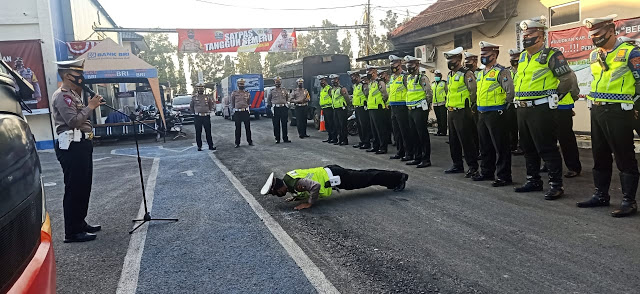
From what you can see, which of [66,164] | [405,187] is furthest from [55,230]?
[405,187]

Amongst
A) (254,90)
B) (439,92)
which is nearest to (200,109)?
(439,92)

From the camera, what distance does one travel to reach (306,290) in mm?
3922

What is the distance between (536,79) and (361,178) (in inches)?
102

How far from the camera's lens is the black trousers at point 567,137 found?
722 centimetres

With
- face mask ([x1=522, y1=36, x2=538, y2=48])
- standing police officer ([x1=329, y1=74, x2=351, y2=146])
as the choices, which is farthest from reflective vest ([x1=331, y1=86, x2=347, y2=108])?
face mask ([x1=522, y1=36, x2=538, y2=48])

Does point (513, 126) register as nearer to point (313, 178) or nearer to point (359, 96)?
point (359, 96)

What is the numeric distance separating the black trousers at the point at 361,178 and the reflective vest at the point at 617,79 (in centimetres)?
279

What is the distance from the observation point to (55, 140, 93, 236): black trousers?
5602 mm

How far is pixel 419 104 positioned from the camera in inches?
385

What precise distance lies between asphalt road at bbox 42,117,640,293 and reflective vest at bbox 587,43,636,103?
1291mm

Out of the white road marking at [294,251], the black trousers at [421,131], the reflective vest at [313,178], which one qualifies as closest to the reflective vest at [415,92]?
the black trousers at [421,131]

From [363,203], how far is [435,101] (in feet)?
13.0

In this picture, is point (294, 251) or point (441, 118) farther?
point (441, 118)

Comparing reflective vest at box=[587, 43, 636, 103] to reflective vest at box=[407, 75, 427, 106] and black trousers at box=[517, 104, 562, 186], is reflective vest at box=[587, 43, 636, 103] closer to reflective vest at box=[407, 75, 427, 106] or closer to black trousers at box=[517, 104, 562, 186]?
black trousers at box=[517, 104, 562, 186]
